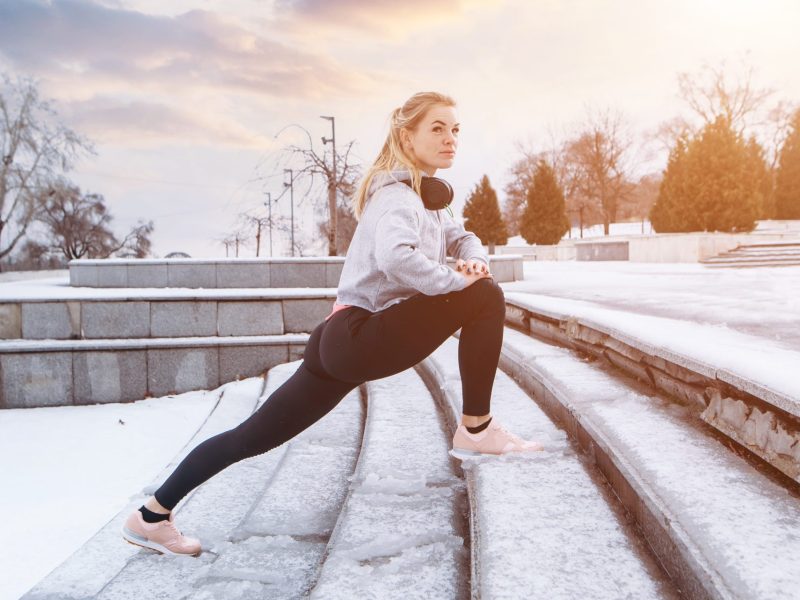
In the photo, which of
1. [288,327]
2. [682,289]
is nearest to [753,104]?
[682,289]

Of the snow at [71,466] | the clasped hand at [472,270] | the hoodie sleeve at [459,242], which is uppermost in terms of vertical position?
the hoodie sleeve at [459,242]

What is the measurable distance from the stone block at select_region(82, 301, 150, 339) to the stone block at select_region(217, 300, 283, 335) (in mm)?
937

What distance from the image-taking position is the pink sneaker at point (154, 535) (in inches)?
84.4

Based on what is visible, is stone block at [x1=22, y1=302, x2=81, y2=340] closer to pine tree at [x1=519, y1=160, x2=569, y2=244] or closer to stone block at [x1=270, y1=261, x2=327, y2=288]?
stone block at [x1=270, y1=261, x2=327, y2=288]

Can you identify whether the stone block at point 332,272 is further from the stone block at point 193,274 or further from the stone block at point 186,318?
the stone block at point 186,318

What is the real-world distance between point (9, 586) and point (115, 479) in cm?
182

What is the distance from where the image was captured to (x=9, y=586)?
9.61 feet

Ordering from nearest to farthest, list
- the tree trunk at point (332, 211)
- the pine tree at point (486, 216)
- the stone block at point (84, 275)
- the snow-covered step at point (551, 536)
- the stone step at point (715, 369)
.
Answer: the snow-covered step at point (551, 536) < the stone step at point (715, 369) < the stone block at point (84, 275) < the tree trunk at point (332, 211) < the pine tree at point (486, 216)

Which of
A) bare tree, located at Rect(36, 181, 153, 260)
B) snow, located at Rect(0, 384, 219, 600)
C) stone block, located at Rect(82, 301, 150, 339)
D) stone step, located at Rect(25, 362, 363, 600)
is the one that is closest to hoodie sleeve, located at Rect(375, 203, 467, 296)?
stone step, located at Rect(25, 362, 363, 600)

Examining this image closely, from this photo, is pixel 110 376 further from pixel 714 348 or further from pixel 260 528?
pixel 714 348

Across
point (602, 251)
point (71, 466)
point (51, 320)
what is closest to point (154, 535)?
point (71, 466)

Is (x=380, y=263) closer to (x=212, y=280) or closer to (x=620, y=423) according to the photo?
(x=620, y=423)

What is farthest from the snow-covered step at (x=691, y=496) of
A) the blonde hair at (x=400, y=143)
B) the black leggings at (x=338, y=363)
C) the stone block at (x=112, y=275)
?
the stone block at (x=112, y=275)

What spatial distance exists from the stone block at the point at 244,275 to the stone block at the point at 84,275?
252 cm
